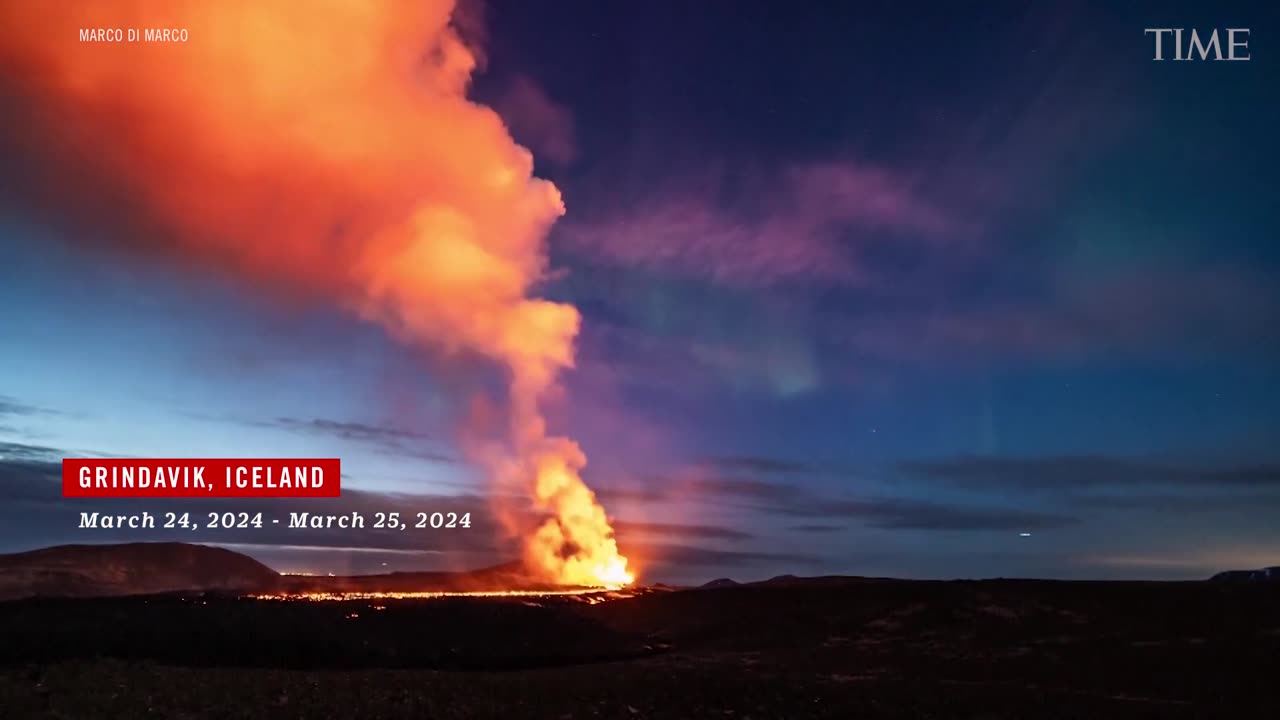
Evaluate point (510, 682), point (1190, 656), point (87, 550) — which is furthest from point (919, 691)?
point (87, 550)

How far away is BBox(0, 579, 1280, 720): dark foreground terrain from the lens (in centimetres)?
→ 3294

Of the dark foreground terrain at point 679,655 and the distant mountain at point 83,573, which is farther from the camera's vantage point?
the distant mountain at point 83,573

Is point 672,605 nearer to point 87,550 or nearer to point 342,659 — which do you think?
point 342,659

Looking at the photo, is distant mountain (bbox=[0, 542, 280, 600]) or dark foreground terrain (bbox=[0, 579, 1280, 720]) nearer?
dark foreground terrain (bbox=[0, 579, 1280, 720])

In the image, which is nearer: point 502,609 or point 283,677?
point 283,677

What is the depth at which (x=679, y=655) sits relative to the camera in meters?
56.9

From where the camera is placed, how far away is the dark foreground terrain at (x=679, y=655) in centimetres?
3294

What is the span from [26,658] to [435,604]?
27.1m

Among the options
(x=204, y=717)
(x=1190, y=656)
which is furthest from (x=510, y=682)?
(x=1190, y=656)

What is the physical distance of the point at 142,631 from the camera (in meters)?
49.3

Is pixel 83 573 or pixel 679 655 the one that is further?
pixel 83 573

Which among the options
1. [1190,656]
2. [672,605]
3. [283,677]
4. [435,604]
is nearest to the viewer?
[283,677]

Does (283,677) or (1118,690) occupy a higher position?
(283,677)

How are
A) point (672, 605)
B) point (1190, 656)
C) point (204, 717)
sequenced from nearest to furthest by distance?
1. point (204, 717)
2. point (1190, 656)
3. point (672, 605)
